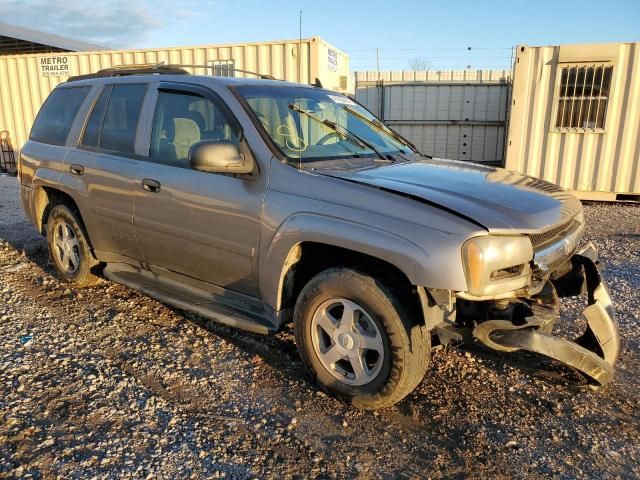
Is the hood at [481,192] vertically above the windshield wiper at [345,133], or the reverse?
the windshield wiper at [345,133]

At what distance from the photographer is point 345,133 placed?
374 centimetres

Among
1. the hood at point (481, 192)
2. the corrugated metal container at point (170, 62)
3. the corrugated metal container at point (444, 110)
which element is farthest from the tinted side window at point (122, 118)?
the corrugated metal container at point (444, 110)

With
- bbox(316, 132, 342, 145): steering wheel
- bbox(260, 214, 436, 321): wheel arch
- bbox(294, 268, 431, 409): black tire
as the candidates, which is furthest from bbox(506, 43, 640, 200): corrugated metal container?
bbox(294, 268, 431, 409): black tire

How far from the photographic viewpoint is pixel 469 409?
9.95 feet

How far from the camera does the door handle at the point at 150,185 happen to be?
369 cm

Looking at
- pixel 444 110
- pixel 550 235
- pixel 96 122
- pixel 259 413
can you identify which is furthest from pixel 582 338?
pixel 444 110

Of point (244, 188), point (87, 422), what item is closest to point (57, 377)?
point (87, 422)

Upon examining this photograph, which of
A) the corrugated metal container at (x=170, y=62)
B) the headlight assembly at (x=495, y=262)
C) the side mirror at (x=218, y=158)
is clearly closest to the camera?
the headlight assembly at (x=495, y=262)

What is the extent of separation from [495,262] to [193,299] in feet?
7.11

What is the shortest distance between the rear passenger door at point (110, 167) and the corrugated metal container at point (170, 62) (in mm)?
4271

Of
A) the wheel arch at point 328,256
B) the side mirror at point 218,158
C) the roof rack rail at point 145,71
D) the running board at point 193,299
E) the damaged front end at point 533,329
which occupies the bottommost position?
the running board at point 193,299

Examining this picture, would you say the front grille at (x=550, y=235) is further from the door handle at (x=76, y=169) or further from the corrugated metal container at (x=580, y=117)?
the corrugated metal container at (x=580, y=117)

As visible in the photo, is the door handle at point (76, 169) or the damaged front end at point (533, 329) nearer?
the damaged front end at point (533, 329)

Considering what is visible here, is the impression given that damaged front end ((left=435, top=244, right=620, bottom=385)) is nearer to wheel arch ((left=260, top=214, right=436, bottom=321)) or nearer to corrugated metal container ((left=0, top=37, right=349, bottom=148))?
wheel arch ((left=260, top=214, right=436, bottom=321))
